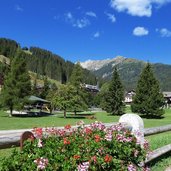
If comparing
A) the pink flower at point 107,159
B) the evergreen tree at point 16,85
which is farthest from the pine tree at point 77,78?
the pink flower at point 107,159

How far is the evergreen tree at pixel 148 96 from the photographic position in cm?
6293

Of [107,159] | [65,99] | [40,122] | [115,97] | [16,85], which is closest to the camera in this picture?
[107,159]

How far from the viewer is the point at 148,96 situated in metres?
63.5

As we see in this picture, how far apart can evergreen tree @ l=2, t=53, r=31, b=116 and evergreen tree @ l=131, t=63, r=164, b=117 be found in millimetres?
19554

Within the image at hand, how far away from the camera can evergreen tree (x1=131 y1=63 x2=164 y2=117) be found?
206 feet

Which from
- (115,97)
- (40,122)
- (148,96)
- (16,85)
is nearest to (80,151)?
(40,122)

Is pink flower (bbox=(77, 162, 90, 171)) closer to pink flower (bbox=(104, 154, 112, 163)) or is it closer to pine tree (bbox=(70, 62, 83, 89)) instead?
pink flower (bbox=(104, 154, 112, 163))

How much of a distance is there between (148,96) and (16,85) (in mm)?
22421

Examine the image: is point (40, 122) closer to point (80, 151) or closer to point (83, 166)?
point (80, 151)

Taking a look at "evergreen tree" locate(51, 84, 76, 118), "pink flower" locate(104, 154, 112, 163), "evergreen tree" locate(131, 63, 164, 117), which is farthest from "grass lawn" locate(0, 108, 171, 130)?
"pink flower" locate(104, 154, 112, 163)

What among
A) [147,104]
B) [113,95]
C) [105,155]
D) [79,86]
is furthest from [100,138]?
[79,86]

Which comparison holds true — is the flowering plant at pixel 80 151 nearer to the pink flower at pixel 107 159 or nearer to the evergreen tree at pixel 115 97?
the pink flower at pixel 107 159

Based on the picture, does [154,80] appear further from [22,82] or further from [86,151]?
[86,151]

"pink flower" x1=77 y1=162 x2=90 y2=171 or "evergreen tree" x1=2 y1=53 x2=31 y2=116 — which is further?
"evergreen tree" x1=2 y1=53 x2=31 y2=116
